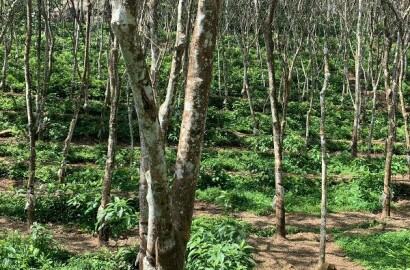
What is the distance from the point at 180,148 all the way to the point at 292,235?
24.0 ft

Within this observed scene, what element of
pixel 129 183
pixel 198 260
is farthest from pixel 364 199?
pixel 198 260

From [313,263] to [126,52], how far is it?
23.7 ft

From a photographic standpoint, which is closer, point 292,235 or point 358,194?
point 292,235

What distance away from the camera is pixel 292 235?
1045 centimetres

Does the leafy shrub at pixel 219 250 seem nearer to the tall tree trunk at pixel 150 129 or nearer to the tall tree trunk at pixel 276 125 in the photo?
the tall tree trunk at pixel 150 129

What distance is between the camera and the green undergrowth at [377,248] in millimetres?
8508

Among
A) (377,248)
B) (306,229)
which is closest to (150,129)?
(377,248)

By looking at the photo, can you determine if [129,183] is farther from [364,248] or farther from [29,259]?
[364,248]

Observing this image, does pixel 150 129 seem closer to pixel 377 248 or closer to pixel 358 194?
pixel 377 248

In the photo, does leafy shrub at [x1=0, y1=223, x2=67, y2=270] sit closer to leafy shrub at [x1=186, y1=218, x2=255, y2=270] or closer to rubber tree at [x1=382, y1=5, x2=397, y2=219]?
leafy shrub at [x1=186, y1=218, x2=255, y2=270]

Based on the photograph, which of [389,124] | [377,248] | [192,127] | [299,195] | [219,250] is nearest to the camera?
[192,127]

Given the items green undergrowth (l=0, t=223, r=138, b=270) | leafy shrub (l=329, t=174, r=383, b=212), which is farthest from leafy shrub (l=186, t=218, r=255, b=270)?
leafy shrub (l=329, t=174, r=383, b=212)

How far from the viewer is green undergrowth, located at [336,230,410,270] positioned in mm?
8508

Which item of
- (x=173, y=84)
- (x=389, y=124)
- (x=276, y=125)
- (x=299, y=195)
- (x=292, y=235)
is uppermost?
(x=173, y=84)
